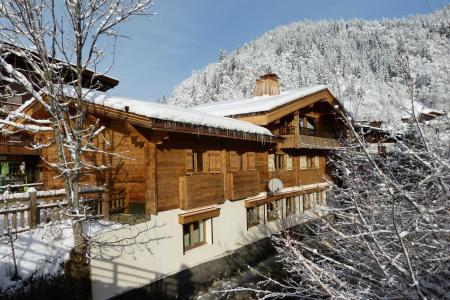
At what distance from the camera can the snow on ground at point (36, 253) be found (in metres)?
6.97

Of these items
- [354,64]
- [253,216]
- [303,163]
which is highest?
[354,64]

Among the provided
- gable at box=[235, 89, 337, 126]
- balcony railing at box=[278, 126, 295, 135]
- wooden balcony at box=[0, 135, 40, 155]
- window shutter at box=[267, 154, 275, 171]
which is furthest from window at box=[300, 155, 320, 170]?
wooden balcony at box=[0, 135, 40, 155]

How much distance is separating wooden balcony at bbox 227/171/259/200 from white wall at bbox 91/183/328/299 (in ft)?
1.52

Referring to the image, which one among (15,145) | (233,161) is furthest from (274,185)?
(15,145)

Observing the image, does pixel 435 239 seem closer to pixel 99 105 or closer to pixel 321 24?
pixel 99 105

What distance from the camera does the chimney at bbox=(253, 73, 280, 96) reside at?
23.9 metres

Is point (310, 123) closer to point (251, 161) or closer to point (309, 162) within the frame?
point (309, 162)

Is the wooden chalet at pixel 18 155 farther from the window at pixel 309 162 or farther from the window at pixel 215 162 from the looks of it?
the window at pixel 309 162

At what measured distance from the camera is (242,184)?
13.5 meters

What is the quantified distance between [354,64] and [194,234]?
947 centimetres

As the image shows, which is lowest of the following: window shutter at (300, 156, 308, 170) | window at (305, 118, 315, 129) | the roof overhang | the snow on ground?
the snow on ground

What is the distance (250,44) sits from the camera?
116250mm

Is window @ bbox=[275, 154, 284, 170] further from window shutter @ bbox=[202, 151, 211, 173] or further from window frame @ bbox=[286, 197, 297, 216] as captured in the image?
window shutter @ bbox=[202, 151, 211, 173]

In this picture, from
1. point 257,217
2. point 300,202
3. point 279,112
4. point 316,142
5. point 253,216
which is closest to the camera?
point 253,216
